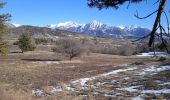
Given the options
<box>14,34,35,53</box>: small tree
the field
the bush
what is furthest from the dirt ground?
<box>14,34,35,53</box>: small tree

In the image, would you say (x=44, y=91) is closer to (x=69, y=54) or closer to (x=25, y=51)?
(x=69, y=54)

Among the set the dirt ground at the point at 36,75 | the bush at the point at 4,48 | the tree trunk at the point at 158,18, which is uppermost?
the tree trunk at the point at 158,18

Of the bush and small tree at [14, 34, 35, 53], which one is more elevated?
the bush

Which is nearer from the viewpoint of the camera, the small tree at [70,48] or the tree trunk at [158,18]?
the tree trunk at [158,18]

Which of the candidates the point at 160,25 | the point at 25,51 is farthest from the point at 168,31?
the point at 25,51

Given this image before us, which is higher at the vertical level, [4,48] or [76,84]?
[4,48]

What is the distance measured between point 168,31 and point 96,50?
5355 inches

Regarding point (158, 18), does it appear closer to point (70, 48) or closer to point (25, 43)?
point (70, 48)

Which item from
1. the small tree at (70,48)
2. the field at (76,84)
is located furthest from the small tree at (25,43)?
the field at (76,84)

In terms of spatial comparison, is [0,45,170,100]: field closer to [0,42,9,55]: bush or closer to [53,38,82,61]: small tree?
[0,42,9,55]: bush

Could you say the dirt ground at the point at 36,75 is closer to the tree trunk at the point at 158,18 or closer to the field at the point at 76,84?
the field at the point at 76,84

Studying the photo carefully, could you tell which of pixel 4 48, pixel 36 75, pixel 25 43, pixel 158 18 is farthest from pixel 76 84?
pixel 25 43

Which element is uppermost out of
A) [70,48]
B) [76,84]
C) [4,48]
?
[4,48]

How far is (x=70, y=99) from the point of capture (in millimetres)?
22609
